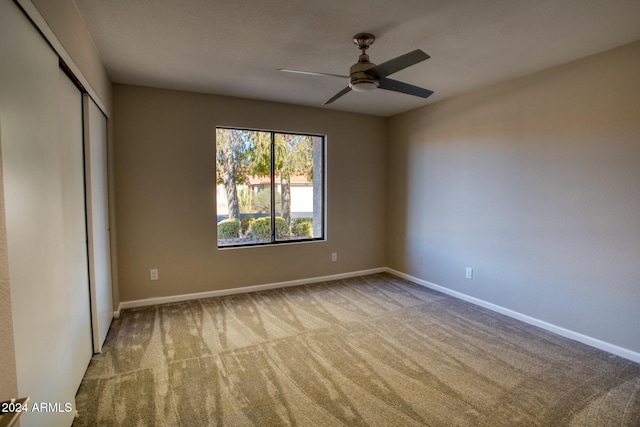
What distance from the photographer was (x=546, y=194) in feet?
9.78

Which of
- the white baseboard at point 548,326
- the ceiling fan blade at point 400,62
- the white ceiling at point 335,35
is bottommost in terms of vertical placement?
the white baseboard at point 548,326

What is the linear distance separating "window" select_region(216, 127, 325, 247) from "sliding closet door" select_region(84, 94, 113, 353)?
1.23 metres

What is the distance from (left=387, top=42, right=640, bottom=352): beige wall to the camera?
2.53 metres

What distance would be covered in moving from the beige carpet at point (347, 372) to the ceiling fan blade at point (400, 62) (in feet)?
6.92

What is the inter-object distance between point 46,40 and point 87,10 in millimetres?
675

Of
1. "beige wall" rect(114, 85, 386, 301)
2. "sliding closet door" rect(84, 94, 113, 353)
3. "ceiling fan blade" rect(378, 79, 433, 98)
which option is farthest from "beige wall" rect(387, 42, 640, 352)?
"sliding closet door" rect(84, 94, 113, 353)

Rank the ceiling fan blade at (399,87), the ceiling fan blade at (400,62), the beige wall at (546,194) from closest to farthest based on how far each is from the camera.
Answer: the ceiling fan blade at (400,62) → the ceiling fan blade at (399,87) → the beige wall at (546,194)

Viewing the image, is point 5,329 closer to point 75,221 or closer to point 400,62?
point 75,221

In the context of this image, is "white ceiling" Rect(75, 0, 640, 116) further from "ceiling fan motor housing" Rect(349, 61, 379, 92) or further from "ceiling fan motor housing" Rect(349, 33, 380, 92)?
"ceiling fan motor housing" Rect(349, 61, 379, 92)

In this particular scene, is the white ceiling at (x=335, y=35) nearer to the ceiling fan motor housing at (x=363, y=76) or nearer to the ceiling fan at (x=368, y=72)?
the ceiling fan at (x=368, y=72)

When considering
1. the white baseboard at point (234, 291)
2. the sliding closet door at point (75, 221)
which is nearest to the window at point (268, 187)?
the white baseboard at point (234, 291)

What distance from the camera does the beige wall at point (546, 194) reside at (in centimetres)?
253

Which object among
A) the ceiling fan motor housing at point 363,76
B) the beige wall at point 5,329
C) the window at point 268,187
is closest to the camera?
the beige wall at point 5,329

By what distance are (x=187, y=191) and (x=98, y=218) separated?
3.72ft
